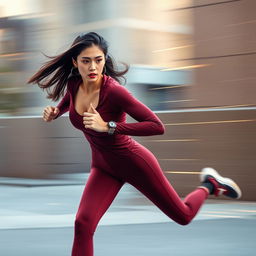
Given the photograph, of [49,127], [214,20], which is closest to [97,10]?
[49,127]

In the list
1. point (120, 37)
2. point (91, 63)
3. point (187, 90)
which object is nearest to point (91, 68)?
point (91, 63)

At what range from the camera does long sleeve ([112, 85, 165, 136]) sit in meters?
4.23

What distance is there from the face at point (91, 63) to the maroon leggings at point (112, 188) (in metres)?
0.53

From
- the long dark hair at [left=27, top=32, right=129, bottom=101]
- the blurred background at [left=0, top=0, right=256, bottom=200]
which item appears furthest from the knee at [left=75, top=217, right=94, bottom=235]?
the blurred background at [left=0, top=0, right=256, bottom=200]

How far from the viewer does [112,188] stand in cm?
454

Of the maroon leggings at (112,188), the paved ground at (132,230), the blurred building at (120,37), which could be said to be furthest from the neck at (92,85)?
the blurred building at (120,37)

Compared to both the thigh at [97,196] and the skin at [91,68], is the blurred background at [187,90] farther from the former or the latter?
the skin at [91,68]

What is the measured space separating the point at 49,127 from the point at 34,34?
260 centimetres

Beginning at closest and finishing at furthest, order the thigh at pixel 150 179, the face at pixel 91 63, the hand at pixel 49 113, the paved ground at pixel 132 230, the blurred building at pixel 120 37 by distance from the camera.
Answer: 1. the face at pixel 91 63
2. the thigh at pixel 150 179
3. the hand at pixel 49 113
4. the paved ground at pixel 132 230
5. the blurred building at pixel 120 37

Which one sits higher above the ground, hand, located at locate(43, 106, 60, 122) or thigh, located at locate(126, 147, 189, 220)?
hand, located at locate(43, 106, 60, 122)

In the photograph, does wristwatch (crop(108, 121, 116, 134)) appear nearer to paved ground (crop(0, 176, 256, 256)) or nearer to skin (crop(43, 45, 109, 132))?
skin (crop(43, 45, 109, 132))

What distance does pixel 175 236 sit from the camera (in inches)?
281

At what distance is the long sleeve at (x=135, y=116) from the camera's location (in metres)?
4.23

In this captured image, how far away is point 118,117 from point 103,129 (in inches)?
11.1
